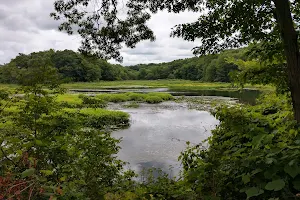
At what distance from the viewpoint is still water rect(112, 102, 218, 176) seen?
12.9 metres

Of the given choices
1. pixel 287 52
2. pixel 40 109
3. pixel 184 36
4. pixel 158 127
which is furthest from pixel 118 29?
pixel 158 127

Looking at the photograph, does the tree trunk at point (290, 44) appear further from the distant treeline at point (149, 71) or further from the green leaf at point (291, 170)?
the distant treeline at point (149, 71)

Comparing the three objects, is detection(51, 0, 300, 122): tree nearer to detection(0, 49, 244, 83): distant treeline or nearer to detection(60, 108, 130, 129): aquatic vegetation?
detection(60, 108, 130, 129): aquatic vegetation

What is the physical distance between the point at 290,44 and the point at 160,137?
13977mm

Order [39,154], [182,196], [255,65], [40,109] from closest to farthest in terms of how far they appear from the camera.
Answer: [39,154]
[40,109]
[182,196]
[255,65]

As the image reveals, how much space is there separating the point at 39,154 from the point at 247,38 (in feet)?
14.3

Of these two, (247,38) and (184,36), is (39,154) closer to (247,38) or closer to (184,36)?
(184,36)

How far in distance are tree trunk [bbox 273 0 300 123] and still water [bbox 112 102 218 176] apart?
4.46 metres

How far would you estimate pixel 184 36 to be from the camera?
5070 mm

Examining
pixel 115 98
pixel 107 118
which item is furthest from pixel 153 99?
pixel 107 118

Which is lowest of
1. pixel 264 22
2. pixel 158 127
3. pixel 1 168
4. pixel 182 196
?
pixel 158 127

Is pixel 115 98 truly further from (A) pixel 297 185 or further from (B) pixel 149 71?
(B) pixel 149 71

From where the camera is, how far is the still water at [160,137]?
1289cm

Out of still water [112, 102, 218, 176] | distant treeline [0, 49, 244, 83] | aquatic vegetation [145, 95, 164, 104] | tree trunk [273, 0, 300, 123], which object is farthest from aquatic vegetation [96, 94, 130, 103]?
tree trunk [273, 0, 300, 123]
